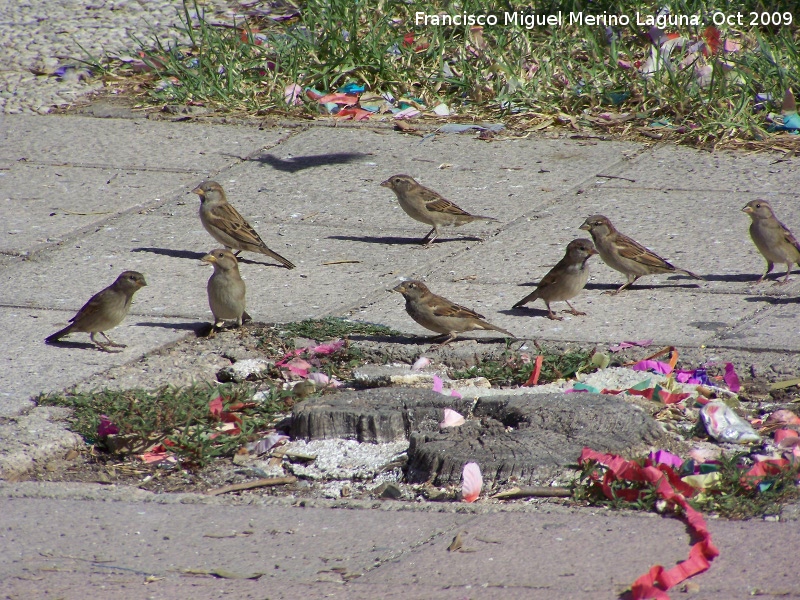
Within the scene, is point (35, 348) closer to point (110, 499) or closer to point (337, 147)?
point (110, 499)

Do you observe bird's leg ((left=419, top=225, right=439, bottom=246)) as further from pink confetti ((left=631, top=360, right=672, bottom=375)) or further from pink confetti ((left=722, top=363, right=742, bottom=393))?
pink confetti ((left=722, top=363, right=742, bottom=393))

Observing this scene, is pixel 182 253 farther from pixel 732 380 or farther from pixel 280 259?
pixel 732 380

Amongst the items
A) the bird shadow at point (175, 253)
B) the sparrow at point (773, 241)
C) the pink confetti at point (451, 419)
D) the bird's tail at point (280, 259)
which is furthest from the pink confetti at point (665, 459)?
the bird shadow at point (175, 253)

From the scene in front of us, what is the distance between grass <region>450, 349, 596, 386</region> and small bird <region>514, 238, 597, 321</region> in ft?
2.44

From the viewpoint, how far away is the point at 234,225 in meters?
8.52

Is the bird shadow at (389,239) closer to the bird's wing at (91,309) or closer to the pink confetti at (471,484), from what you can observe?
the bird's wing at (91,309)

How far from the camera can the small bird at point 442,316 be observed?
21.8 ft

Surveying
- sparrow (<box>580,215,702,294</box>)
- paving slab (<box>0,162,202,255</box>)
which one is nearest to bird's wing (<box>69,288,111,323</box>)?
paving slab (<box>0,162,202,255</box>)

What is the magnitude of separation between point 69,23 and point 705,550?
39.2ft

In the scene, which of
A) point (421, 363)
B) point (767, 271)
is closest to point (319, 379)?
point (421, 363)

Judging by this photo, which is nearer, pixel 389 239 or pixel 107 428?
pixel 107 428

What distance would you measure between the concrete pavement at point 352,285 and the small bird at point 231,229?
0.55ft

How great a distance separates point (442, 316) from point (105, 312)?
1.86 metres

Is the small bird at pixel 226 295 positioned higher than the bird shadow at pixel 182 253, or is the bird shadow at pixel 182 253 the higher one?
the small bird at pixel 226 295
